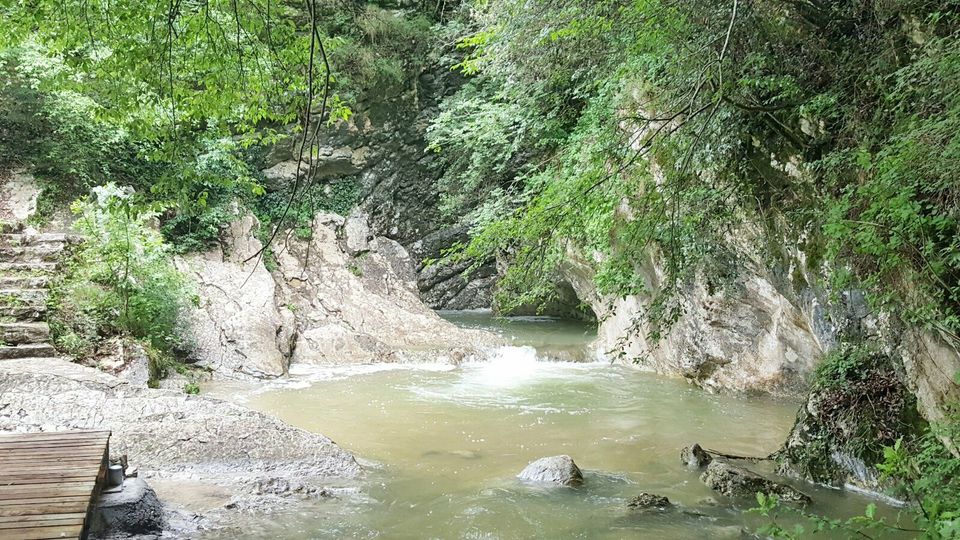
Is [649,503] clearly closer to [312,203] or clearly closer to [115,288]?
[115,288]

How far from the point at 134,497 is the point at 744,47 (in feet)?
19.7

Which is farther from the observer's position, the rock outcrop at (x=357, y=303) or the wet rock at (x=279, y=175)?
the wet rock at (x=279, y=175)

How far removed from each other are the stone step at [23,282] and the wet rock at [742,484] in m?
9.34

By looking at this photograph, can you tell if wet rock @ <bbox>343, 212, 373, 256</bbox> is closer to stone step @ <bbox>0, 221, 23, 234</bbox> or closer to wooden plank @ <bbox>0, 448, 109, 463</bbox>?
stone step @ <bbox>0, 221, 23, 234</bbox>

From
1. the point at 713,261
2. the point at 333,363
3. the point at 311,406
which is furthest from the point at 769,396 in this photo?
the point at 333,363

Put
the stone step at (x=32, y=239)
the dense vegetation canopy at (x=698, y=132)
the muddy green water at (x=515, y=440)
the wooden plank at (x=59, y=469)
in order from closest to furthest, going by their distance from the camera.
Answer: the dense vegetation canopy at (x=698, y=132) → the wooden plank at (x=59, y=469) → the muddy green water at (x=515, y=440) → the stone step at (x=32, y=239)

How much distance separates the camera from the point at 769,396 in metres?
9.18

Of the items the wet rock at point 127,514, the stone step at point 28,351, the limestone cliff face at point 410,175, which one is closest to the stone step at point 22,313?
the stone step at point 28,351

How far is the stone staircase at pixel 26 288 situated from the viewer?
8.29 m

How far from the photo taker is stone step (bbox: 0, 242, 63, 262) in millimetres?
10102

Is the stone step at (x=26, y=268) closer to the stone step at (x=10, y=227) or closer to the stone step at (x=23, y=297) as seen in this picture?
the stone step at (x=23, y=297)

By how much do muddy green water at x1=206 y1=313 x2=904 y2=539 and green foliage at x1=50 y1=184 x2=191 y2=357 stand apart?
172cm

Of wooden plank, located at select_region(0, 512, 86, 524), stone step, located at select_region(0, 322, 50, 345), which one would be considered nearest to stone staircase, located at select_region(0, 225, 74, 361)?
stone step, located at select_region(0, 322, 50, 345)

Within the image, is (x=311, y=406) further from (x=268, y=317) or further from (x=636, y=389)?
(x=636, y=389)
